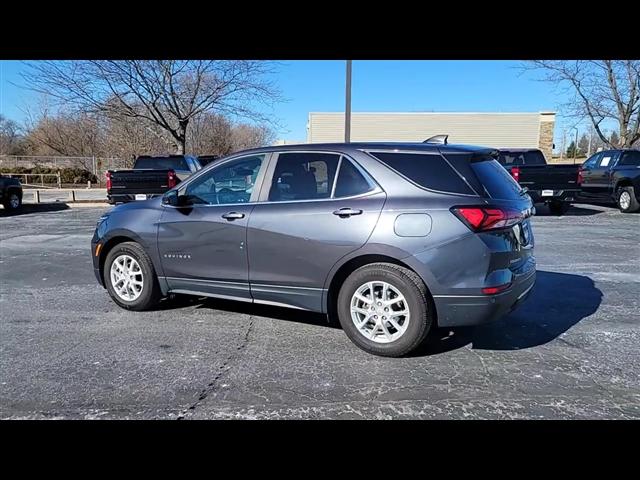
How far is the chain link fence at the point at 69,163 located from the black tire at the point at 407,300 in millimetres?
29119

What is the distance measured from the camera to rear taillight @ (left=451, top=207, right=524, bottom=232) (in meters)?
3.58

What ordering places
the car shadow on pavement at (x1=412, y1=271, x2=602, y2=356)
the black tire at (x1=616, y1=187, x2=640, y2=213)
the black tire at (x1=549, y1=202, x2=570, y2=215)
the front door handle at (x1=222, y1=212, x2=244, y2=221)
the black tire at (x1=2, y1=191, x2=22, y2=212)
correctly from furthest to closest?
the black tire at (x1=2, y1=191, x2=22, y2=212)
the black tire at (x1=549, y1=202, x2=570, y2=215)
the black tire at (x1=616, y1=187, x2=640, y2=213)
the front door handle at (x1=222, y1=212, x2=244, y2=221)
the car shadow on pavement at (x1=412, y1=271, x2=602, y2=356)

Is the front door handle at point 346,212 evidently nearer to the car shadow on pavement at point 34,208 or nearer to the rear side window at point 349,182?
the rear side window at point 349,182

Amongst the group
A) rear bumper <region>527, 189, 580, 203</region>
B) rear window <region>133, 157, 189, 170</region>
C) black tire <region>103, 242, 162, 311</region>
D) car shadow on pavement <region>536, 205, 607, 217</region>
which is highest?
rear window <region>133, 157, 189, 170</region>

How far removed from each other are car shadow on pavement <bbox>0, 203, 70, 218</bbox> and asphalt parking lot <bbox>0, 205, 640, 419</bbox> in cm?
1169

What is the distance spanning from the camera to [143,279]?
16.3 feet

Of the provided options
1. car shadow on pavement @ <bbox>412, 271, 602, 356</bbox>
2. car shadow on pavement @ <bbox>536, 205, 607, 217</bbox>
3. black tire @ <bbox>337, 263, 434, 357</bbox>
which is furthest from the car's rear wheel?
car shadow on pavement @ <bbox>536, 205, 607, 217</bbox>

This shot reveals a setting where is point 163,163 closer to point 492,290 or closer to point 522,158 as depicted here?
point 522,158

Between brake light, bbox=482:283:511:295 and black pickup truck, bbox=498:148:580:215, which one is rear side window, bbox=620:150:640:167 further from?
brake light, bbox=482:283:511:295

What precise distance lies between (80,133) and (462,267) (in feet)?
121

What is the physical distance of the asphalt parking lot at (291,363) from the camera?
10.1 ft
